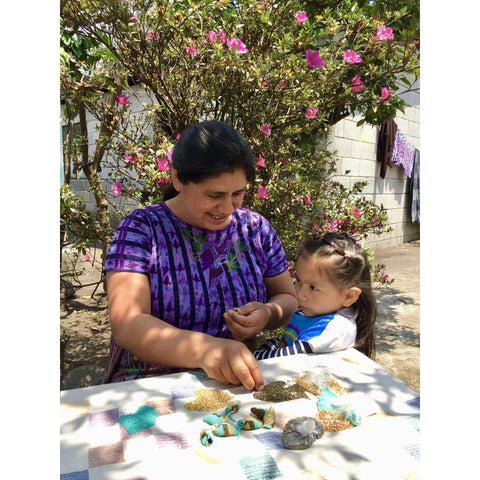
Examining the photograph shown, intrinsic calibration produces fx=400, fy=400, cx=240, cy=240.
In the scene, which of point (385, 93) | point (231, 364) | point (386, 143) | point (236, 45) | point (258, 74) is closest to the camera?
point (231, 364)

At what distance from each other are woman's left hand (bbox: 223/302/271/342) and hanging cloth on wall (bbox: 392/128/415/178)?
26.5ft

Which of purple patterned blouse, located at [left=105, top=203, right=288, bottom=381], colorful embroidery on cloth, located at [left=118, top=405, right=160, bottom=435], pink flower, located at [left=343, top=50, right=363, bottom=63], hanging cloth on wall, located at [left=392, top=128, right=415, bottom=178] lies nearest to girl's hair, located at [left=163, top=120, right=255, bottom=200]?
purple patterned blouse, located at [left=105, top=203, right=288, bottom=381]

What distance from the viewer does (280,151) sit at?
300cm

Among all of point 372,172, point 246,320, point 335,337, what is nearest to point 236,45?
point 246,320

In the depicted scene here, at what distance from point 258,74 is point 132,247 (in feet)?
5.00

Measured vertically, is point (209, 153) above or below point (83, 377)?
above

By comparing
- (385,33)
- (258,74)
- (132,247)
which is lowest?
(132,247)

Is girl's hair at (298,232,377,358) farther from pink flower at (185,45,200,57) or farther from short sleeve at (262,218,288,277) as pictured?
pink flower at (185,45,200,57)

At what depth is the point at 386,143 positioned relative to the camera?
8.49m

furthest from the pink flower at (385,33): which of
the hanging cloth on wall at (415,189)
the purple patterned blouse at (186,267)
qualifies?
the hanging cloth on wall at (415,189)

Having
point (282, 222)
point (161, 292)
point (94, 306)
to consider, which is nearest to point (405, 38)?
point (282, 222)

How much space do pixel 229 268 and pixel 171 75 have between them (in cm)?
155

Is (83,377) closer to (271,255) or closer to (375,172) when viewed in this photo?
(271,255)

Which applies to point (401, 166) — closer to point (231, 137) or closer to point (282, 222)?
point (282, 222)
